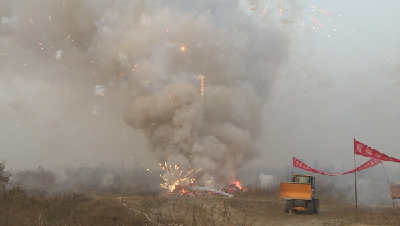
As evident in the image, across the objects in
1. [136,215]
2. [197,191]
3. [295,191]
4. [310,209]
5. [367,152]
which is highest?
[367,152]

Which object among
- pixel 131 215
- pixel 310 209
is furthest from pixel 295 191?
pixel 131 215

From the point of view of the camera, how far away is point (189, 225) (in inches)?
579

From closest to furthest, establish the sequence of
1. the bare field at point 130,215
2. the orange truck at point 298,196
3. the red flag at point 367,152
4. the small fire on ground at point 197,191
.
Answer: the bare field at point 130,215, the red flag at point 367,152, the orange truck at point 298,196, the small fire on ground at point 197,191

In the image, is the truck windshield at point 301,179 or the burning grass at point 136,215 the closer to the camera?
the burning grass at point 136,215

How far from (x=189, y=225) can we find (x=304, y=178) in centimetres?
1128

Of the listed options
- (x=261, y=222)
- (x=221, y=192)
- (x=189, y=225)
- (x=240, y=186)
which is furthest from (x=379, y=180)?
(x=189, y=225)

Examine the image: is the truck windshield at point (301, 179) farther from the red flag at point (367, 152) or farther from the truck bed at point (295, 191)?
the red flag at point (367, 152)

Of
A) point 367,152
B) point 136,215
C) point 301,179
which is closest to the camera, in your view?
point 367,152

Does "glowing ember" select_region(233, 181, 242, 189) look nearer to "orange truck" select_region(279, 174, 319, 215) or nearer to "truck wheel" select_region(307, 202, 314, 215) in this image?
"orange truck" select_region(279, 174, 319, 215)

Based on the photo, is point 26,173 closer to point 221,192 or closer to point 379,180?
point 221,192

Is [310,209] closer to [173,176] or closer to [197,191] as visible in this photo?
[197,191]

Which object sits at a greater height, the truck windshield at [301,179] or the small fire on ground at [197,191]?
the truck windshield at [301,179]

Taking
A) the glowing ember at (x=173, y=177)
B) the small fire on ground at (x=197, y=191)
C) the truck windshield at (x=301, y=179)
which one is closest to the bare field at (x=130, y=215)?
the truck windshield at (x=301, y=179)

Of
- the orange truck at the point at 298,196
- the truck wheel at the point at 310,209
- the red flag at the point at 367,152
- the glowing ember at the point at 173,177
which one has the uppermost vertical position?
the red flag at the point at 367,152
